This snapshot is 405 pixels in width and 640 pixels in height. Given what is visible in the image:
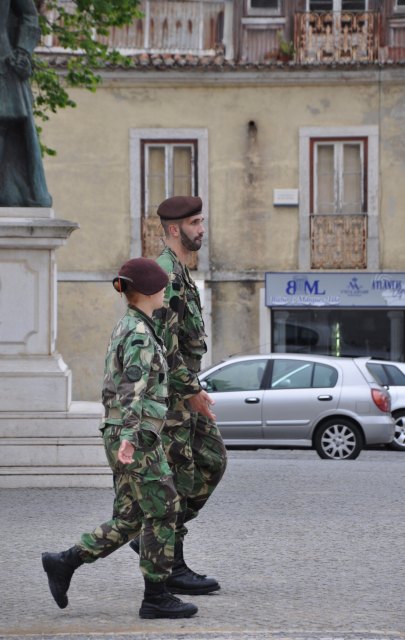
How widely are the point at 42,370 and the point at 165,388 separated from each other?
5.27 m

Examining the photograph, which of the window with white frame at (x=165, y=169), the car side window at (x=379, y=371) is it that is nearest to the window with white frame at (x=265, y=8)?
the window with white frame at (x=165, y=169)

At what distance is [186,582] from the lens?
7504 mm

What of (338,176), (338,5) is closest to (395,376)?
(338,176)

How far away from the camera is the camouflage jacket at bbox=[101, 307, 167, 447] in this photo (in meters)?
6.70

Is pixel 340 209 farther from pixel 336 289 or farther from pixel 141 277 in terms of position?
pixel 141 277

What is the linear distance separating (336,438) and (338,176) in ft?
38.8

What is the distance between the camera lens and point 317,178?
3139 cm

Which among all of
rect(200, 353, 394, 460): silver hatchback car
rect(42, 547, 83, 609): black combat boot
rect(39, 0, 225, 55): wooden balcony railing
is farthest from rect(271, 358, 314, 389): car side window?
rect(42, 547, 83, 609): black combat boot

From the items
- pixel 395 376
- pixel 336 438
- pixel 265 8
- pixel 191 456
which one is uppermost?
pixel 265 8

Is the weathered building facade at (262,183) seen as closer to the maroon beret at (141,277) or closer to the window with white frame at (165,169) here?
the window with white frame at (165,169)

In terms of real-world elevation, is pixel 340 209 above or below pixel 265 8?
below

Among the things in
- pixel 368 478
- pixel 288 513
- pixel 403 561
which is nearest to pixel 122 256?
pixel 368 478

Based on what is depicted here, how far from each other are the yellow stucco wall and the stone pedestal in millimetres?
19015

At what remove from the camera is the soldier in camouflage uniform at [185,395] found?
747 cm
